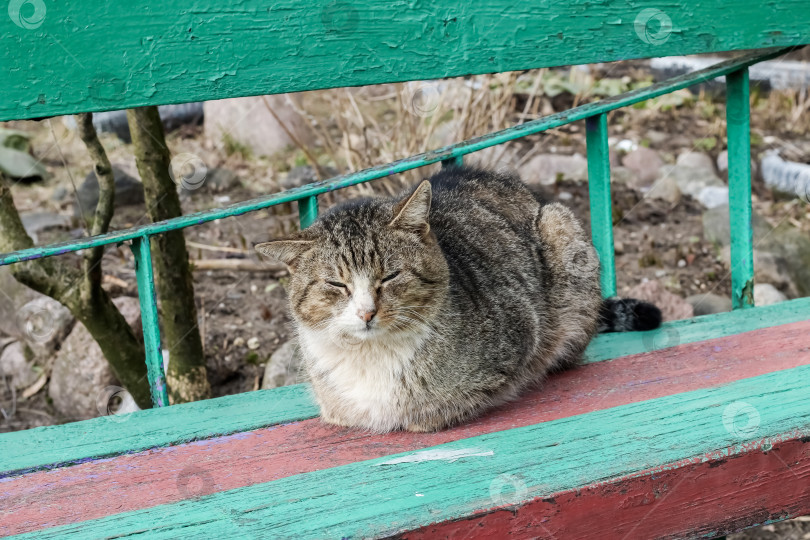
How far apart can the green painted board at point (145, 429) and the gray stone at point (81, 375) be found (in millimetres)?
2110

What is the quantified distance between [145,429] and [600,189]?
175 cm

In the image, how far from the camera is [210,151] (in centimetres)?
666

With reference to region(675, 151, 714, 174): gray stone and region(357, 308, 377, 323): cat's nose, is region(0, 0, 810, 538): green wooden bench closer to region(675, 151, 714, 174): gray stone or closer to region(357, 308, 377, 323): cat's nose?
region(357, 308, 377, 323): cat's nose

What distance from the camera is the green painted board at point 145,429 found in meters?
2.29

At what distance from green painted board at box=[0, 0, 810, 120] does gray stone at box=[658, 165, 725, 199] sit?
297 centimetres

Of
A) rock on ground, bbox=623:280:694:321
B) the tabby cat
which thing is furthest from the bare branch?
rock on ground, bbox=623:280:694:321

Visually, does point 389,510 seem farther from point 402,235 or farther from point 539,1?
point 539,1

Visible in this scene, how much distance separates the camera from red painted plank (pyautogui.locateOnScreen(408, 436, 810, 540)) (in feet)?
6.03

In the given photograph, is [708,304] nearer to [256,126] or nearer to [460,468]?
[460,468]

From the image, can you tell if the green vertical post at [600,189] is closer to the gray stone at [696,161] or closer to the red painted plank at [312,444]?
the red painted plank at [312,444]

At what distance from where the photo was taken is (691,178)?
6.25 m

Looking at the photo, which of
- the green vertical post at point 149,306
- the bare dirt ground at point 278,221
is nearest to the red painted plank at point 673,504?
the green vertical post at point 149,306

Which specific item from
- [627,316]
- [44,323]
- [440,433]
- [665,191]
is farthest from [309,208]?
[665,191]

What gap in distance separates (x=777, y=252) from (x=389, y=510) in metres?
4.24
